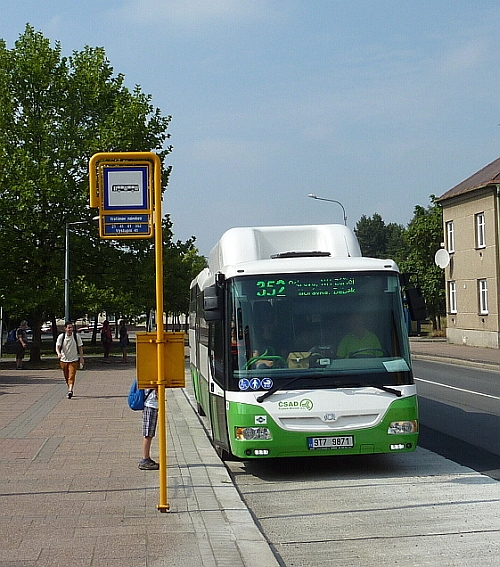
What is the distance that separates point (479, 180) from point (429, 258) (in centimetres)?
3029

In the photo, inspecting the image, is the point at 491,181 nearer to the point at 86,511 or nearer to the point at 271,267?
the point at 271,267

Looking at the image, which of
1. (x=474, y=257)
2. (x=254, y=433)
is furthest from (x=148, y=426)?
(x=474, y=257)

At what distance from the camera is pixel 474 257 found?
4438cm

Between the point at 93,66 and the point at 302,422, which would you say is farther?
the point at 93,66

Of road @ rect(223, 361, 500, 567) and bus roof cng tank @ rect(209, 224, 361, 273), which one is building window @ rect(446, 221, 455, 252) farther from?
bus roof cng tank @ rect(209, 224, 361, 273)

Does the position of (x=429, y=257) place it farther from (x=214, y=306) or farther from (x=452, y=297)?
(x=214, y=306)

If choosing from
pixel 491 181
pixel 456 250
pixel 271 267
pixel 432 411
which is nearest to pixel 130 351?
pixel 456 250

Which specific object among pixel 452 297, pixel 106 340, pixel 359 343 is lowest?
pixel 106 340

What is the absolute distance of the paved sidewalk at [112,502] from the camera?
6.45m

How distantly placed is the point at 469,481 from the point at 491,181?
34037mm

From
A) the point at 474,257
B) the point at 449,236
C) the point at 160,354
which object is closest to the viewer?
the point at 160,354

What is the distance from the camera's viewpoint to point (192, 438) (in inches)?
527

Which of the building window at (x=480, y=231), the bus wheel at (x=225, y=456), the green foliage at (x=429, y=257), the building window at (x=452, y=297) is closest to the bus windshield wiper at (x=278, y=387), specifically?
the bus wheel at (x=225, y=456)

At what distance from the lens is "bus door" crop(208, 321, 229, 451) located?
1066 cm
